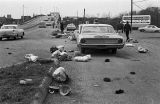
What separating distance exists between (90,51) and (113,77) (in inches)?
300

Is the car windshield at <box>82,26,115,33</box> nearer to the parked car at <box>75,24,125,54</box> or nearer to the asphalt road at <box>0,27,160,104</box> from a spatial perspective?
the parked car at <box>75,24,125,54</box>

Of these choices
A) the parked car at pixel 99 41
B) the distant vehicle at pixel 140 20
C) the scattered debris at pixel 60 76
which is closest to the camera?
the scattered debris at pixel 60 76

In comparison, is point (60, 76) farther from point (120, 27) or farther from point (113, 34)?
point (120, 27)

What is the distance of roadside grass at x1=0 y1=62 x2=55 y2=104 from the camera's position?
7.28m

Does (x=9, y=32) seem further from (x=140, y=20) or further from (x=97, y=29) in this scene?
(x=140, y=20)

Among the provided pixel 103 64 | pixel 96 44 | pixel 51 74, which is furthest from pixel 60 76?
pixel 96 44

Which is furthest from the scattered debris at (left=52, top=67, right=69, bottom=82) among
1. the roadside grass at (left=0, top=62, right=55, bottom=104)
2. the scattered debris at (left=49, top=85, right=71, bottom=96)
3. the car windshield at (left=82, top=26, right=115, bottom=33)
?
the car windshield at (left=82, top=26, right=115, bottom=33)

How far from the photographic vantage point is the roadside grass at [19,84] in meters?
7.28

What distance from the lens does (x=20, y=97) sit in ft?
24.3

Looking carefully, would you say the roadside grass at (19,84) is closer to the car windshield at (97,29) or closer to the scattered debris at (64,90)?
the scattered debris at (64,90)

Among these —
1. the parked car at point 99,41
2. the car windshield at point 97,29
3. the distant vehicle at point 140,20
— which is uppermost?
the distant vehicle at point 140,20

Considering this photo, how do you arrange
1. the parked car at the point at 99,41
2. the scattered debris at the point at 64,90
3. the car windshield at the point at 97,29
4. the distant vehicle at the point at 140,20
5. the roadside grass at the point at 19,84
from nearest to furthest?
the roadside grass at the point at 19,84
the scattered debris at the point at 64,90
the parked car at the point at 99,41
the car windshield at the point at 97,29
the distant vehicle at the point at 140,20

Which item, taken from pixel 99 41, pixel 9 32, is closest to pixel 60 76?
pixel 99 41

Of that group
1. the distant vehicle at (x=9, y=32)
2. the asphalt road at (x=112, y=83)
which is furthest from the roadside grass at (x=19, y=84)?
the distant vehicle at (x=9, y=32)
